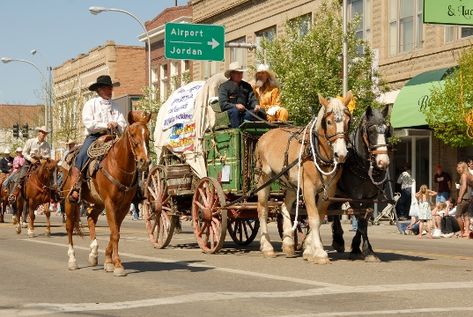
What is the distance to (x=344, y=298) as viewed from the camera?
34.4ft

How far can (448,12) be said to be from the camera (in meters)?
26.5

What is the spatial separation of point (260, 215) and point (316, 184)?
150 cm

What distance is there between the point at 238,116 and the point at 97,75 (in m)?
54.7

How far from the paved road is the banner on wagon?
244 centimetres

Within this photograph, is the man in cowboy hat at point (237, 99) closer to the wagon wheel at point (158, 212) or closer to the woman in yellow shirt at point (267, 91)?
the woman in yellow shirt at point (267, 91)

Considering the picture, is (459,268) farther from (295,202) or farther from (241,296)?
(241,296)

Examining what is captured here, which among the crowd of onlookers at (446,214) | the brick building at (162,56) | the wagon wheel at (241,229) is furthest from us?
the brick building at (162,56)

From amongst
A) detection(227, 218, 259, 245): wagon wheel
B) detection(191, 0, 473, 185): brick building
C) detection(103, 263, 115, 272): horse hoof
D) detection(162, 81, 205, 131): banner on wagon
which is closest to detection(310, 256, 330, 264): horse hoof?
detection(103, 263, 115, 272): horse hoof

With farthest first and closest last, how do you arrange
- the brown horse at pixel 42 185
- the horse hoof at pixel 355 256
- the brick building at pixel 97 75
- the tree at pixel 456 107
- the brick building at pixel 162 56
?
the brick building at pixel 97 75
the brick building at pixel 162 56
the tree at pixel 456 107
the brown horse at pixel 42 185
the horse hoof at pixel 355 256

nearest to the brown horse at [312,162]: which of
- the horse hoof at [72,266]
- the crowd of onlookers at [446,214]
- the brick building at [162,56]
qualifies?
the horse hoof at [72,266]

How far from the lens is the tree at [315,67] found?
104 feet

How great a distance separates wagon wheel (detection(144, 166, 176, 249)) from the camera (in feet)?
58.7

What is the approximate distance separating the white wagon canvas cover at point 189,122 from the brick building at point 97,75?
156 ft

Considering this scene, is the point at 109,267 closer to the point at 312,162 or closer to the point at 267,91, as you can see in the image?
the point at 312,162
